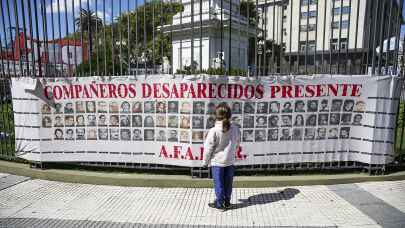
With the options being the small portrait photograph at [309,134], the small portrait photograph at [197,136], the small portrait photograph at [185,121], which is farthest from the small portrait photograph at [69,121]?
the small portrait photograph at [309,134]

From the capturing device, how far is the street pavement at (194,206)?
391cm

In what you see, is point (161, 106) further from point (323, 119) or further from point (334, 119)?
point (334, 119)

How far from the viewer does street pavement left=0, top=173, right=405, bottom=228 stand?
391 cm

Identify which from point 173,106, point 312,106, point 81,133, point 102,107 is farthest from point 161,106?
point 312,106

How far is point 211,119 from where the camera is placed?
4965 mm

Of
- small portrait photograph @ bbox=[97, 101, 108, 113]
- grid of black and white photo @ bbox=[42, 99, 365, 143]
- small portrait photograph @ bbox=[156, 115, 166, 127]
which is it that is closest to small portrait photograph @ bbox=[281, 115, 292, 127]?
grid of black and white photo @ bbox=[42, 99, 365, 143]

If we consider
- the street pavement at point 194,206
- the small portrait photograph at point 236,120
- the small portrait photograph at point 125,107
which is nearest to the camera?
the street pavement at point 194,206

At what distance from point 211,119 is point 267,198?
1.45 m

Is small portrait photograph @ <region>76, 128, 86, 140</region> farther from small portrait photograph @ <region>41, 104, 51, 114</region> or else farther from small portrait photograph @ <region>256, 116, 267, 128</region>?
small portrait photograph @ <region>256, 116, 267, 128</region>

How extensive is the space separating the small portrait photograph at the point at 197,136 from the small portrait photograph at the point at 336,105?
2.17m

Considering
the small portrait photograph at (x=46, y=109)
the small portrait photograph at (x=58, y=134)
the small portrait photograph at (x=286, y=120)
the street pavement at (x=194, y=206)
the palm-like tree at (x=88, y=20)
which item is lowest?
the street pavement at (x=194, y=206)

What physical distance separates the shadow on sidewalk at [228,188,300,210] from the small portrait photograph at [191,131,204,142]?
1.13 meters

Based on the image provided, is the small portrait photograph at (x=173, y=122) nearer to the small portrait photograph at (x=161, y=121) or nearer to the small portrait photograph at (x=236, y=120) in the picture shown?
the small portrait photograph at (x=161, y=121)

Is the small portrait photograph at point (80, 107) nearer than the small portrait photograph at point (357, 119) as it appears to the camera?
No
